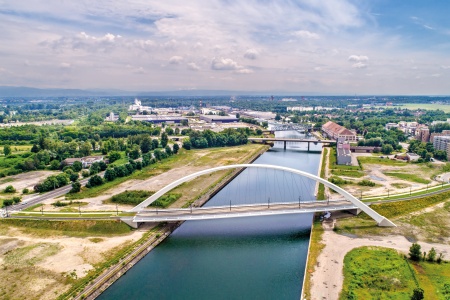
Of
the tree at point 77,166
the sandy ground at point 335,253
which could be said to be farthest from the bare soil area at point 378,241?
the tree at point 77,166

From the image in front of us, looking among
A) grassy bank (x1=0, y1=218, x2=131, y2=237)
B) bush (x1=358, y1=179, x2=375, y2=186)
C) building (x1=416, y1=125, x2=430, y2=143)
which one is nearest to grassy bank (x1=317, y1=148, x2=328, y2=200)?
bush (x1=358, y1=179, x2=375, y2=186)

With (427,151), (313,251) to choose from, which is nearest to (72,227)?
(313,251)

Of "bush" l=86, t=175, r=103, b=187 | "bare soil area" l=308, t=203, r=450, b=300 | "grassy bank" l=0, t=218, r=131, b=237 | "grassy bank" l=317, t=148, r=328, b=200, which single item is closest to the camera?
"bare soil area" l=308, t=203, r=450, b=300

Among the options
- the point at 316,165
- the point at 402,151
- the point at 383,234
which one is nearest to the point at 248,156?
the point at 316,165

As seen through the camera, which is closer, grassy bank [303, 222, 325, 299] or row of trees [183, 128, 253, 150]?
grassy bank [303, 222, 325, 299]

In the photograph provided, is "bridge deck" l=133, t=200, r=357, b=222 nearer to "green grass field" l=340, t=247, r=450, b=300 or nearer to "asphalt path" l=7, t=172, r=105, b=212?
"green grass field" l=340, t=247, r=450, b=300

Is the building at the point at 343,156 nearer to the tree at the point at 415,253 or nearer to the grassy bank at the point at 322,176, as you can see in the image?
the grassy bank at the point at 322,176

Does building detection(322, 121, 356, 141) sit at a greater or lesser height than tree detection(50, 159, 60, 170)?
greater

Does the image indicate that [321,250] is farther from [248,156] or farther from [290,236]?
[248,156]
